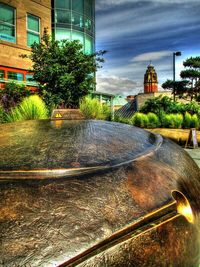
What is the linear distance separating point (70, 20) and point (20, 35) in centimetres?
427

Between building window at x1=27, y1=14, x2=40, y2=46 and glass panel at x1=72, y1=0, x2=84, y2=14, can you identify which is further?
glass panel at x1=72, y1=0, x2=84, y2=14

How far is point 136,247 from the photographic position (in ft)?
2.92

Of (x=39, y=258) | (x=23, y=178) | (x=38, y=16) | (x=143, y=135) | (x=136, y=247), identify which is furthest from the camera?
(x=38, y=16)

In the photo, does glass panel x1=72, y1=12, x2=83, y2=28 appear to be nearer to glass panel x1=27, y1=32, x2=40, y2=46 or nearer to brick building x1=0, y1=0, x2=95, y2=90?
brick building x1=0, y1=0, x2=95, y2=90

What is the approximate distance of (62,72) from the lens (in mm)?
11977

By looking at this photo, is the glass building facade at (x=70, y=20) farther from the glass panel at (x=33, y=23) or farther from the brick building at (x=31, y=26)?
the glass panel at (x=33, y=23)

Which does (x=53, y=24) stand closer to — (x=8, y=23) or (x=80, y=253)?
(x=8, y=23)

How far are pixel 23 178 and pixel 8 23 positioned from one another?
1814 cm

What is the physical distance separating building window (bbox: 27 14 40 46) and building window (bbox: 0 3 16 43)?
1.22 meters

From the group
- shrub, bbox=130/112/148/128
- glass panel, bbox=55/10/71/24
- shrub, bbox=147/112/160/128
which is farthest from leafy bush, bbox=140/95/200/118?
glass panel, bbox=55/10/71/24

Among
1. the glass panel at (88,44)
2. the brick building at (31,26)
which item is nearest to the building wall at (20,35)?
the brick building at (31,26)

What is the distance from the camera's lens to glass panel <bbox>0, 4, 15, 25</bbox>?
16673 millimetres

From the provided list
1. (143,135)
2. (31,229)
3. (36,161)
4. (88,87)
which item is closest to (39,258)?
(31,229)

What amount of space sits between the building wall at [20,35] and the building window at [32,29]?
0.83 feet
